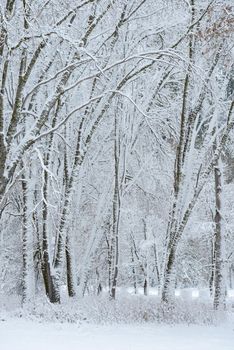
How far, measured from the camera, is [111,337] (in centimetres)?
950

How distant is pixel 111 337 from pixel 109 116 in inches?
443

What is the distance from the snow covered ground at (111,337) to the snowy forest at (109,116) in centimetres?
152

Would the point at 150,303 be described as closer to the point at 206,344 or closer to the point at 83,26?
the point at 206,344

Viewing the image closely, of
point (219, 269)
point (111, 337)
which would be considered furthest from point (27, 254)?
point (111, 337)

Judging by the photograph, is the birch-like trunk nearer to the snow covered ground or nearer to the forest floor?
the forest floor

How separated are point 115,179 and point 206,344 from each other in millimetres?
9091

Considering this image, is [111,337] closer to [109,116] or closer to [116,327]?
[116,327]

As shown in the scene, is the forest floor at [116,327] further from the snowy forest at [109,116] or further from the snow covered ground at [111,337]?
the snowy forest at [109,116]

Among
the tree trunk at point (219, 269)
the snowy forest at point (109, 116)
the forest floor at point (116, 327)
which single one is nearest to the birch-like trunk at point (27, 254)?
the snowy forest at point (109, 116)

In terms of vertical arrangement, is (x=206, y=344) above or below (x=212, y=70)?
below

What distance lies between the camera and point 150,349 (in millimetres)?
8172

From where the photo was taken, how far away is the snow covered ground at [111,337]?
27.5 ft

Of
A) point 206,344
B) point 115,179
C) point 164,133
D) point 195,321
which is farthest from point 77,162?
point 206,344

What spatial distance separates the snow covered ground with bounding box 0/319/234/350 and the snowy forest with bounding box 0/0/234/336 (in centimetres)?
152
